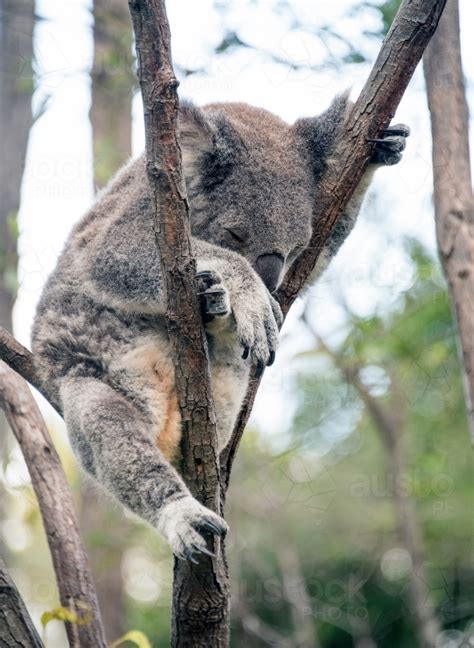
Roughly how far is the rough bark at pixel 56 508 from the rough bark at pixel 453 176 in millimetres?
2149

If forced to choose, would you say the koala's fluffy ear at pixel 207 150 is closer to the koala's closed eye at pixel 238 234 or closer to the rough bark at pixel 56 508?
the koala's closed eye at pixel 238 234

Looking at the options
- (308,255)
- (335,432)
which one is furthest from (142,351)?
(335,432)

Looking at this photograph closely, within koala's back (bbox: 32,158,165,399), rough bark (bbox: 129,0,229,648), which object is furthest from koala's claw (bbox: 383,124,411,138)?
rough bark (bbox: 129,0,229,648)

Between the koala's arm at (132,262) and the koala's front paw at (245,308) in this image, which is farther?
the koala's arm at (132,262)

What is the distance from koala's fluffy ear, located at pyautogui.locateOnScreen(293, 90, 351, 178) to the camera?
4.09m

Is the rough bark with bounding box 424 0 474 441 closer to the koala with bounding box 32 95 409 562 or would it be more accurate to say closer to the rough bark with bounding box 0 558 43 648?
the koala with bounding box 32 95 409 562

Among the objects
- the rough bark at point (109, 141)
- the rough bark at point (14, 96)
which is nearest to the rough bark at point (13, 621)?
the rough bark at point (109, 141)

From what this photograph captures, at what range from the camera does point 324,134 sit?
4105 mm

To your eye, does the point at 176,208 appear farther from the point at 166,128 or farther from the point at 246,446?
the point at 246,446

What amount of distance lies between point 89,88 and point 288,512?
18.1 feet

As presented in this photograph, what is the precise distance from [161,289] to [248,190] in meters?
0.74

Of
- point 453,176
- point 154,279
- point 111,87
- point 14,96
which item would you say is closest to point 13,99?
point 14,96

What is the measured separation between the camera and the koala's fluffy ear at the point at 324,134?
4.09 m

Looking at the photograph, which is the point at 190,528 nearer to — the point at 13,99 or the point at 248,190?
the point at 248,190
